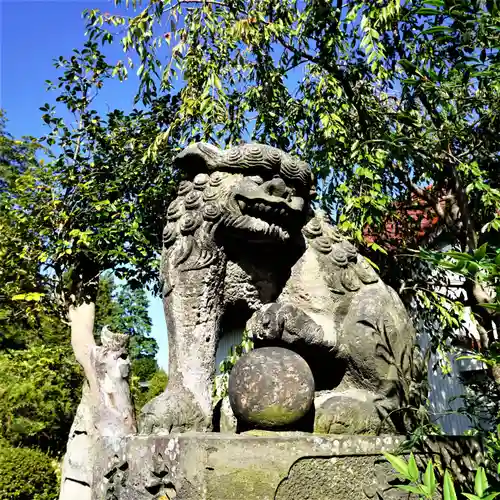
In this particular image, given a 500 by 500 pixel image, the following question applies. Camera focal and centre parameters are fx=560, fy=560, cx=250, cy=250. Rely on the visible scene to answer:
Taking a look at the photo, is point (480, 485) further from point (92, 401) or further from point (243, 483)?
point (92, 401)

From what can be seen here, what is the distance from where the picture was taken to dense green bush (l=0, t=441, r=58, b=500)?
7094mm

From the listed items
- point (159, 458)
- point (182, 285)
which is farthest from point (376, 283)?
point (159, 458)

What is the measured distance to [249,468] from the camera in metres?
1.74

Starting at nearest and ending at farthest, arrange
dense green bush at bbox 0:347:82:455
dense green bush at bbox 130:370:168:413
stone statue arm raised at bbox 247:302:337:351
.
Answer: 1. stone statue arm raised at bbox 247:302:337:351
2. dense green bush at bbox 0:347:82:455
3. dense green bush at bbox 130:370:168:413

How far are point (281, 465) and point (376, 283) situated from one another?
1.06 metres

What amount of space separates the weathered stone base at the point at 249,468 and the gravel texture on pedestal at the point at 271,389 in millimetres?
77

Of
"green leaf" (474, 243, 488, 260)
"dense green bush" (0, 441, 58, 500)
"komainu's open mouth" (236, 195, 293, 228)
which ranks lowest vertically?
"dense green bush" (0, 441, 58, 500)

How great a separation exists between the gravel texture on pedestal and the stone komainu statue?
7.3 inches

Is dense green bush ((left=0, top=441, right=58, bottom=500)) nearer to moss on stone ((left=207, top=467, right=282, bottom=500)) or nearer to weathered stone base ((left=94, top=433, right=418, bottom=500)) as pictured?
weathered stone base ((left=94, top=433, right=418, bottom=500))

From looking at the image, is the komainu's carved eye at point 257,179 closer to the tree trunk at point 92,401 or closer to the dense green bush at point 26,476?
the tree trunk at point 92,401

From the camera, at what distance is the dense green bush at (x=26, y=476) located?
7094 millimetres

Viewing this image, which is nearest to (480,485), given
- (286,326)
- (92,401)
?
(286,326)

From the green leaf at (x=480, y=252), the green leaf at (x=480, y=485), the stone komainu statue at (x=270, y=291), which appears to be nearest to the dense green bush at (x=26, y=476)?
the stone komainu statue at (x=270, y=291)

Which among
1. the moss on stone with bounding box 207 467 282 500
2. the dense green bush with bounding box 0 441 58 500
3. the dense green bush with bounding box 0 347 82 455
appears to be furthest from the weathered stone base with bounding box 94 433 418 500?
the dense green bush with bounding box 0 347 82 455
